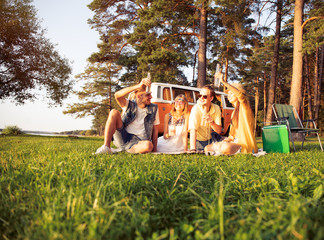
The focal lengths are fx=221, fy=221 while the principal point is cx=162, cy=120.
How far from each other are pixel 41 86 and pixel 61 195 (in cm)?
1661

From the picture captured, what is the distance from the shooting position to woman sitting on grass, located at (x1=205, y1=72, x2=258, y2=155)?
3.86 metres

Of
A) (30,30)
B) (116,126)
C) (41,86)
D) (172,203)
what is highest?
(30,30)

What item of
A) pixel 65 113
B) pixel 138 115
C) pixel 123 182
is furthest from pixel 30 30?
pixel 123 182

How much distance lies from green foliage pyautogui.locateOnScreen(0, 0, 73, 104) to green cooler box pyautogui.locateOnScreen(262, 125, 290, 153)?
14.9 m

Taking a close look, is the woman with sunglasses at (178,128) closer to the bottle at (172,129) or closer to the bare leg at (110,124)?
the bottle at (172,129)

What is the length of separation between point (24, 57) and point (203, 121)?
47.8 feet

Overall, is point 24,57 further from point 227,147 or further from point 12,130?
point 227,147

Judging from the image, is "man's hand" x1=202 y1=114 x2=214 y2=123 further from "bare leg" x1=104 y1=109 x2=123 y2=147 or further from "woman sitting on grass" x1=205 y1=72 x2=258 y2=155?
"bare leg" x1=104 y1=109 x2=123 y2=147

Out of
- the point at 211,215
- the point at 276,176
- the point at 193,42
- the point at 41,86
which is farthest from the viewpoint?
the point at 193,42

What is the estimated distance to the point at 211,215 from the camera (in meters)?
1.07

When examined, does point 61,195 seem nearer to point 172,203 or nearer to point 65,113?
point 172,203

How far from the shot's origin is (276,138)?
4.67m

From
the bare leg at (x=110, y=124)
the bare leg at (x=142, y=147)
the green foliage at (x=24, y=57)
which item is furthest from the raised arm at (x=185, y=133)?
the green foliage at (x=24, y=57)

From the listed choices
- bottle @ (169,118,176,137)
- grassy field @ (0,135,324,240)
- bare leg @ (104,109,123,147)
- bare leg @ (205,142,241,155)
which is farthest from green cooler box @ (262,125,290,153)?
bare leg @ (104,109,123,147)
